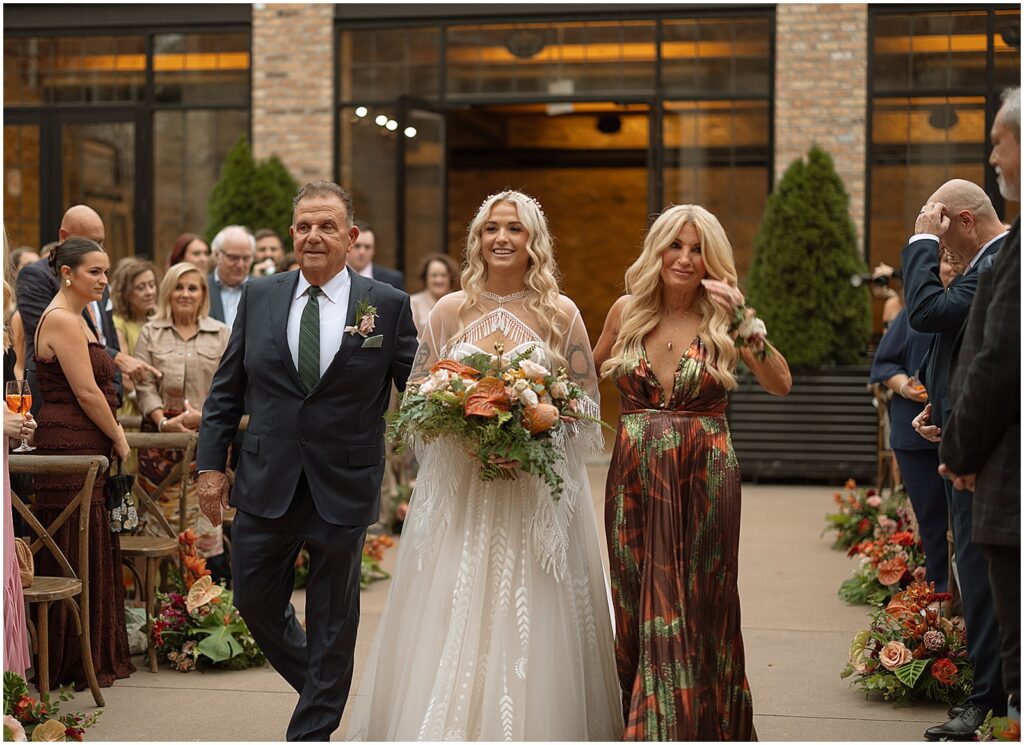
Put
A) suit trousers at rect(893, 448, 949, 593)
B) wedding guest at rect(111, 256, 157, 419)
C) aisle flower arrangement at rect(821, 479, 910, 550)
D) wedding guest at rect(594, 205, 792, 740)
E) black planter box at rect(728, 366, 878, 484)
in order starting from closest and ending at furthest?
wedding guest at rect(594, 205, 792, 740), suit trousers at rect(893, 448, 949, 593), wedding guest at rect(111, 256, 157, 419), aisle flower arrangement at rect(821, 479, 910, 550), black planter box at rect(728, 366, 878, 484)

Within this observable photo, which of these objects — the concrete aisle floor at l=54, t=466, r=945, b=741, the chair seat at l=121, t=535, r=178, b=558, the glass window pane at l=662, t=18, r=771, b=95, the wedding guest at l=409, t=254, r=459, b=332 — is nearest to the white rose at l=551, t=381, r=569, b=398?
the concrete aisle floor at l=54, t=466, r=945, b=741

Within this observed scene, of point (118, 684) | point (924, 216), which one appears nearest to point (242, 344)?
point (118, 684)

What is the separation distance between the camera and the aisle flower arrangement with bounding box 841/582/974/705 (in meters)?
5.84

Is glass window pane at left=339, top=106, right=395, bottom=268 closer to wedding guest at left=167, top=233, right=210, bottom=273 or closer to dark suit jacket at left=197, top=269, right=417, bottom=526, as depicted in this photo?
wedding guest at left=167, top=233, right=210, bottom=273

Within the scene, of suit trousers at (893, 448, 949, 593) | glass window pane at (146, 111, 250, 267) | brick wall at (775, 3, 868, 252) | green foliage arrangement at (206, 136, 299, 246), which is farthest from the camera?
glass window pane at (146, 111, 250, 267)

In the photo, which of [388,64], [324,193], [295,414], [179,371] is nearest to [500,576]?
[295,414]

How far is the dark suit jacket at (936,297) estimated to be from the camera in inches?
202

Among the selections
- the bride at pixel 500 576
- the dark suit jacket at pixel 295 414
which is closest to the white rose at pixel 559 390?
the bride at pixel 500 576

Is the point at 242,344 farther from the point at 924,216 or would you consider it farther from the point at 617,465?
the point at 924,216

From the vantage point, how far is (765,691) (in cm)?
625

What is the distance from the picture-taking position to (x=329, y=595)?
522 centimetres

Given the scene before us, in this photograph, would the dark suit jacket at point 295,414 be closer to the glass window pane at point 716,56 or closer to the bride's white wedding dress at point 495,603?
the bride's white wedding dress at point 495,603

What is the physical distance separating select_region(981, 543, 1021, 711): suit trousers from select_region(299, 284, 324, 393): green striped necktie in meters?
2.46

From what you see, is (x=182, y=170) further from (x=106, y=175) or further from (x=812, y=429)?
(x=812, y=429)
